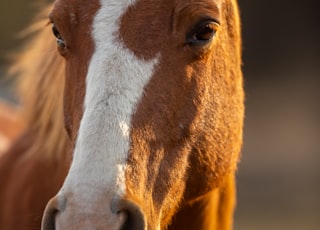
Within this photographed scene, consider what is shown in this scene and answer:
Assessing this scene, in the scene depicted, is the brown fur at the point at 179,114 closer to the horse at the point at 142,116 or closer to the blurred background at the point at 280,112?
the horse at the point at 142,116

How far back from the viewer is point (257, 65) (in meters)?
12.4

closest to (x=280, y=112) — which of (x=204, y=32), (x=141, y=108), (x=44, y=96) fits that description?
(x=44, y=96)

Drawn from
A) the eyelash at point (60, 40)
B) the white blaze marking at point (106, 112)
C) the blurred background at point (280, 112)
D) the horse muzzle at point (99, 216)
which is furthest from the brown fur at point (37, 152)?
the blurred background at point (280, 112)

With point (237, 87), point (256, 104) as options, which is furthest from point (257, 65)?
point (237, 87)

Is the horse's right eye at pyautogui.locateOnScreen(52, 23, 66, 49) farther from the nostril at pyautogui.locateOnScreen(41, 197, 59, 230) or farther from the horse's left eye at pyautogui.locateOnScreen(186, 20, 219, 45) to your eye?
the nostril at pyautogui.locateOnScreen(41, 197, 59, 230)

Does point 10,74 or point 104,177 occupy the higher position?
point 10,74

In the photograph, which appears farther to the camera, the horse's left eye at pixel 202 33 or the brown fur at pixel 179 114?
the horse's left eye at pixel 202 33

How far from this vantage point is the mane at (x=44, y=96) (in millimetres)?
3475

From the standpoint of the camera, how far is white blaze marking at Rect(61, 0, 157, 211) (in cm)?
248

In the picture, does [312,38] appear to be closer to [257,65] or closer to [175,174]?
[257,65]

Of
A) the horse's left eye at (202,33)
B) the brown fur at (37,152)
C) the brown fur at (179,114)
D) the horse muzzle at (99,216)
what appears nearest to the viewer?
the horse muzzle at (99,216)

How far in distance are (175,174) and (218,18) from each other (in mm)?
587

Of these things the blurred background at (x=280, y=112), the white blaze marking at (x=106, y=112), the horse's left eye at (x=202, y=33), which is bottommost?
the white blaze marking at (x=106, y=112)

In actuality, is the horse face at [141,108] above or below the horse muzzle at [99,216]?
above
